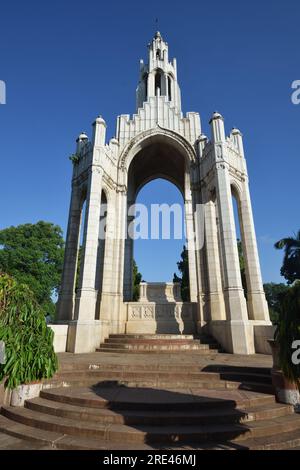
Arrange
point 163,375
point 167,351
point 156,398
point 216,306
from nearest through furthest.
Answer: point 156,398 → point 163,375 → point 167,351 → point 216,306

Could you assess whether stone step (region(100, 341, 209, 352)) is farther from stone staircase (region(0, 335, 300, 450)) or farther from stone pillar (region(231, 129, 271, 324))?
stone pillar (region(231, 129, 271, 324))

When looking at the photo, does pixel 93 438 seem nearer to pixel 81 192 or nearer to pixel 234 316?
pixel 234 316

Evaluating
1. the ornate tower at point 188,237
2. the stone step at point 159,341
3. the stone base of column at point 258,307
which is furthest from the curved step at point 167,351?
the stone base of column at point 258,307

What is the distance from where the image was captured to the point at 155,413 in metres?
4.56

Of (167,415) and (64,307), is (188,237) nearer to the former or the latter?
(64,307)

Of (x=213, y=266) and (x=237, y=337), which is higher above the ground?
(x=213, y=266)

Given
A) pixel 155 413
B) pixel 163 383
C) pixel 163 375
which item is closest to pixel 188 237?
pixel 163 375

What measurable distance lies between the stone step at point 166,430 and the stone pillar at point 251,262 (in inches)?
306

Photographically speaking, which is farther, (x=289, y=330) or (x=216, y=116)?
(x=216, y=116)

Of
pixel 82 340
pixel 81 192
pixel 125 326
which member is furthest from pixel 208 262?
pixel 81 192

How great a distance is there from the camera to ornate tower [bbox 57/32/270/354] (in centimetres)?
1094

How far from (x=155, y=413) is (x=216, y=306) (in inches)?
328

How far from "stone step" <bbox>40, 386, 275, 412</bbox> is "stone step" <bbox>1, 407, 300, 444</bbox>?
1.54ft

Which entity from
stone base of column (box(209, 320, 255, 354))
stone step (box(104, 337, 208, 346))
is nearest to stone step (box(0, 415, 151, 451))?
stone step (box(104, 337, 208, 346))
